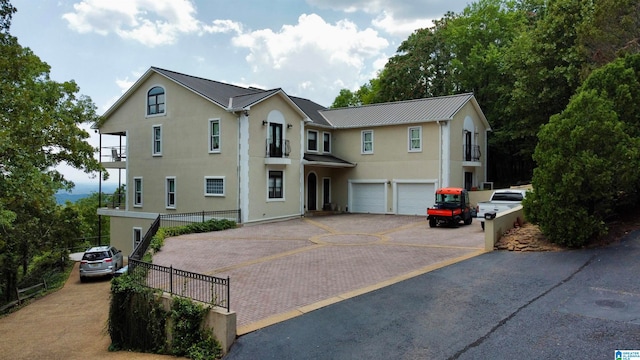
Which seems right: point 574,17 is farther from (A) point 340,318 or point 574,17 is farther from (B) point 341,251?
(A) point 340,318

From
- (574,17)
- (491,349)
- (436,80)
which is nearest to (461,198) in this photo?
(574,17)

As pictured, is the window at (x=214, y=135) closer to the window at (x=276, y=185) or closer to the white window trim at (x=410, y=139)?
the window at (x=276, y=185)

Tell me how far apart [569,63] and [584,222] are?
16.4 m

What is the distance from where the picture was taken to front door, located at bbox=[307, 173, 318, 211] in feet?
96.0

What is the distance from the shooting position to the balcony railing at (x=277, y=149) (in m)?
24.8

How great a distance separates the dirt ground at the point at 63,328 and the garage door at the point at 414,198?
57.7 ft

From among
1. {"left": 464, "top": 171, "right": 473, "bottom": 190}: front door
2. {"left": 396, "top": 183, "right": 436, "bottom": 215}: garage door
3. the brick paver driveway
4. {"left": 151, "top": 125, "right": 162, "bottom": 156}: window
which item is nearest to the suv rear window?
the brick paver driveway

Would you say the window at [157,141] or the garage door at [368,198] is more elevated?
the window at [157,141]

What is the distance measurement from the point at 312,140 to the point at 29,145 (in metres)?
16.7

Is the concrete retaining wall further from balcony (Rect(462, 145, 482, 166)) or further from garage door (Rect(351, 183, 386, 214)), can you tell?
garage door (Rect(351, 183, 386, 214))

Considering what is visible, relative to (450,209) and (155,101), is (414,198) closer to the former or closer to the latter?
(450,209)

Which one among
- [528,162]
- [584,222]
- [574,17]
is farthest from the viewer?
[528,162]

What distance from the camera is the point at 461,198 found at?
20.9 meters

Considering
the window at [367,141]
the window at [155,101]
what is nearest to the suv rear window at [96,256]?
the window at [155,101]
